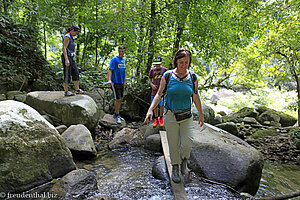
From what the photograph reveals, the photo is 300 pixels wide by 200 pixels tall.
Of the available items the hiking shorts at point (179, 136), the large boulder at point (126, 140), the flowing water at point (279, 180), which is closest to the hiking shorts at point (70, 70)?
the large boulder at point (126, 140)

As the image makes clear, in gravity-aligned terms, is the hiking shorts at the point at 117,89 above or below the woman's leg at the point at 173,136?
above

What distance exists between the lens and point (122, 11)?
828cm

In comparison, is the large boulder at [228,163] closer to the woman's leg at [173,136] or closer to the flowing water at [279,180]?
the flowing water at [279,180]

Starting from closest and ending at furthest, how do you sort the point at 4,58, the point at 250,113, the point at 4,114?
the point at 4,114 < the point at 4,58 < the point at 250,113

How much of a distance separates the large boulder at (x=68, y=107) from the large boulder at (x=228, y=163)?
10.2 feet

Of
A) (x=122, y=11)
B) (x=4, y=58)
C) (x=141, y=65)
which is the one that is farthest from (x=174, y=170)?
(x=4, y=58)

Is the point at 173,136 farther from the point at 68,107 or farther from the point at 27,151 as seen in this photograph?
the point at 68,107

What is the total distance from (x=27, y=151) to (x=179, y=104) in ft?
8.28

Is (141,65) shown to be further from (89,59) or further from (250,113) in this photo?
(250,113)

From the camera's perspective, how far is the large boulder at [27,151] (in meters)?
3.07

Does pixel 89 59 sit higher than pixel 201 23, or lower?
lower

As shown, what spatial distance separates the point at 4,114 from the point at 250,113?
10363mm

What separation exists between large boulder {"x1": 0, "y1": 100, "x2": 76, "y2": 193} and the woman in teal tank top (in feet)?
6.23

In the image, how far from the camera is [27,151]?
3.29m
